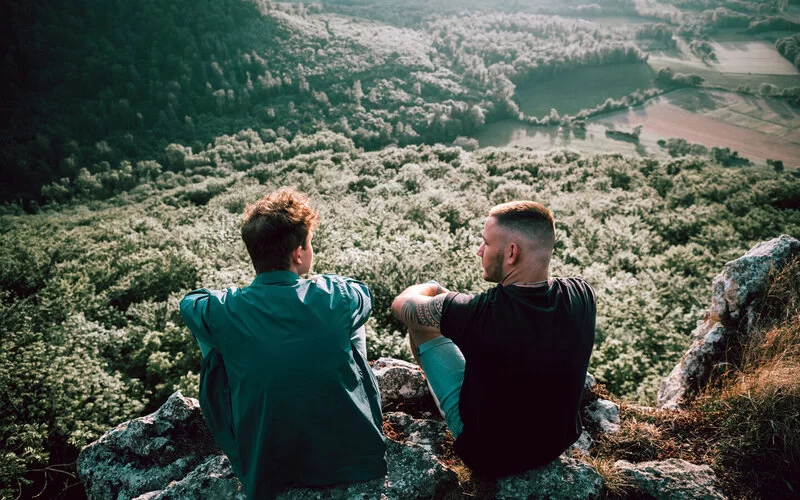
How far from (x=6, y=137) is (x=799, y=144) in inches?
4466

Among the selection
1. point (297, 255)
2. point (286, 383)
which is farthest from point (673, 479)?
point (297, 255)

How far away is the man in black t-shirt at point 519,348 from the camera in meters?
2.60

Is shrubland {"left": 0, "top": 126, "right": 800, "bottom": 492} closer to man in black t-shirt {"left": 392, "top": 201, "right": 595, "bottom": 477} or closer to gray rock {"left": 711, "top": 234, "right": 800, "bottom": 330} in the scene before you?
gray rock {"left": 711, "top": 234, "right": 800, "bottom": 330}

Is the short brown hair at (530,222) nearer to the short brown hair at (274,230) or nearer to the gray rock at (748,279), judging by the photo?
the short brown hair at (274,230)

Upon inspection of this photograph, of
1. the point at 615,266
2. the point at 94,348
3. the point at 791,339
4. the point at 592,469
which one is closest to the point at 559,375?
the point at 592,469

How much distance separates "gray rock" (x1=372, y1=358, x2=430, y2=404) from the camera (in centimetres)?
391

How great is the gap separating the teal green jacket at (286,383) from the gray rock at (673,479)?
74.6 inches

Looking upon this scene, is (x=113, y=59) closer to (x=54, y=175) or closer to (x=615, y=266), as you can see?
(x=54, y=175)

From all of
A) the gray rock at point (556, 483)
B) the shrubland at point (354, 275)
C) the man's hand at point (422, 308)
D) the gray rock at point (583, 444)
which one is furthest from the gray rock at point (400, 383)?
the shrubland at point (354, 275)

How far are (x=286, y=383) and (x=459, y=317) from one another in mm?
1271

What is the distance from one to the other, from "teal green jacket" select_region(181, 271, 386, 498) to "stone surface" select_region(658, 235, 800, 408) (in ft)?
11.3

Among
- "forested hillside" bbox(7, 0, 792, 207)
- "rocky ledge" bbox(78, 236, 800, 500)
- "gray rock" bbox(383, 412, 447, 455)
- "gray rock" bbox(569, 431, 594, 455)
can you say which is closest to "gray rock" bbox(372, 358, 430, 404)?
"rocky ledge" bbox(78, 236, 800, 500)

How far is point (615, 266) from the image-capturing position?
33.3ft

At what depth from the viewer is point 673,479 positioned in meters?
2.81
